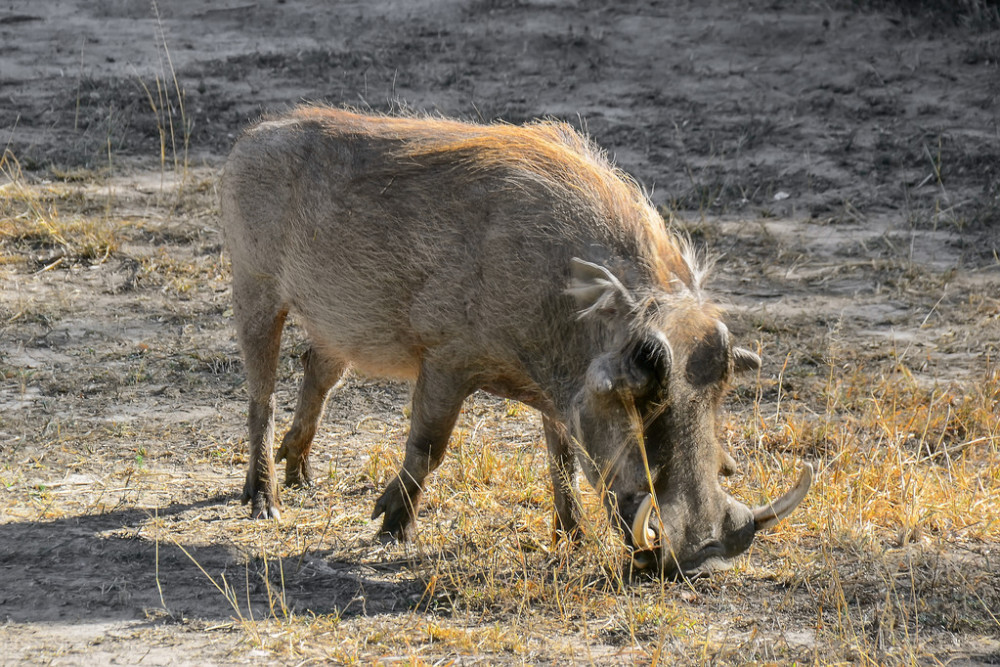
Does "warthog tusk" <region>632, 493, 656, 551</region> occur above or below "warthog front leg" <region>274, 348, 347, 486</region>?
above

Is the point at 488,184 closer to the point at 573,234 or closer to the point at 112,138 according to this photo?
the point at 573,234

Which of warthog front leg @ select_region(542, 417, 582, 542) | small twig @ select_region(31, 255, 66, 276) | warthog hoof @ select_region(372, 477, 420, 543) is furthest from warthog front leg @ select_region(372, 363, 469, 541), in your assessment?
small twig @ select_region(31, 255, 66, 276)

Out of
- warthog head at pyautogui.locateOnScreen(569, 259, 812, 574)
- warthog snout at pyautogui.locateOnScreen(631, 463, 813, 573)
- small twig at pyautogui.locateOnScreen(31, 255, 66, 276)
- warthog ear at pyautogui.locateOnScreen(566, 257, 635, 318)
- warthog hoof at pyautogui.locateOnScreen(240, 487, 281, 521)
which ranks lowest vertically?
warthog hoof at pyautogui.locateOnScreen(240, 487, 281, 521)

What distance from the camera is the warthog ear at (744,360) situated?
12.1 feet

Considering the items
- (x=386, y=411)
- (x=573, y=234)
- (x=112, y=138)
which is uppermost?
(x=573, y=234)

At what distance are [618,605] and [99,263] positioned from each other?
4323 mm

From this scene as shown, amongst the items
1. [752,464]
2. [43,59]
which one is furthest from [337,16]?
[752,464]

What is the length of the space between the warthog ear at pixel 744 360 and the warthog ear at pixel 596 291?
1.20ft

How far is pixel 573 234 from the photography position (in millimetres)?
3857

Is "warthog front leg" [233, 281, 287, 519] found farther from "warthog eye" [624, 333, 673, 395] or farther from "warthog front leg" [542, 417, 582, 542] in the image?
"warthog eye" [624, 333, 673, 395]

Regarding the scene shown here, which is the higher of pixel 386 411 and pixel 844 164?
pixel 844 164

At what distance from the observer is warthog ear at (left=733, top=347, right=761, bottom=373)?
3.69 metres

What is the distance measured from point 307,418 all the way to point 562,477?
126cm

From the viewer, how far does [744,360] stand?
3.70m
